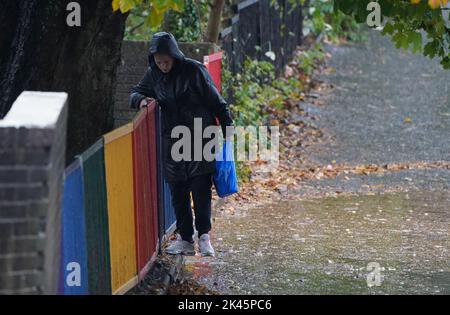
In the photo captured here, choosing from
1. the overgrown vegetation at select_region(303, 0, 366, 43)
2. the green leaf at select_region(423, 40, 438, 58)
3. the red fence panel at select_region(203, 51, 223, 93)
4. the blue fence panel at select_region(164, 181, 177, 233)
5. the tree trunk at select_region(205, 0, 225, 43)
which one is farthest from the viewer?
the overgrown vegetation at select_region(303, 0, 366, 43)

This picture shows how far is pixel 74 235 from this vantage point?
602 centimetres

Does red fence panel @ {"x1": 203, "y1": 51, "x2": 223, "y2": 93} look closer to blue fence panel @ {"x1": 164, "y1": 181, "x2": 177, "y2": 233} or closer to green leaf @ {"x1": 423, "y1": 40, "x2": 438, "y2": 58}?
blue fence panel @ {"x1": 164, "y1": 181, "x2": 177, "y2": 233}

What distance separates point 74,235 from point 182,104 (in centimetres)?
271

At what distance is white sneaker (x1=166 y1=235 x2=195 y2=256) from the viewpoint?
354 inches

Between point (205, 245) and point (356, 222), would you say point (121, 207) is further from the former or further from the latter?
point (356, 222)

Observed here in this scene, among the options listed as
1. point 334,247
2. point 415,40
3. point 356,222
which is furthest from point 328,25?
point 415,40

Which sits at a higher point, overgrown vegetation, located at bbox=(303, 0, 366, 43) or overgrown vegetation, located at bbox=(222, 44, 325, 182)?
overgrown vegetation, located at bbox=(303, 0, 366, 43)

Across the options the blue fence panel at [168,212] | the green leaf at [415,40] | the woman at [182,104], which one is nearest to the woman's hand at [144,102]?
the woman at [182,104]

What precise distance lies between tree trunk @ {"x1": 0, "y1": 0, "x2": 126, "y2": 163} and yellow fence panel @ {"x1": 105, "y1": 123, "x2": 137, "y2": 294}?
3.82 ft

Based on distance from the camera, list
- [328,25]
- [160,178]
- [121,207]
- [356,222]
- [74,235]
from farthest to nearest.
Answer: [328,25]
[356,222]
[160,178]
[121,207]
[74,235]

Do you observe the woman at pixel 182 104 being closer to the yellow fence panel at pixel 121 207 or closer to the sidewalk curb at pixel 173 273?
the sidewalk curb at pixel 173 273

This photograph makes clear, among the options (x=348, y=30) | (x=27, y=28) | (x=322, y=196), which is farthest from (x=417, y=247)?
(x=348, y=30)

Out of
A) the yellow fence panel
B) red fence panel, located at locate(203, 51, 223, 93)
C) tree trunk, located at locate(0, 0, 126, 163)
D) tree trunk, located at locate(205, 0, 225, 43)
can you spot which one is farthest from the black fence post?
tree trunk, located at locate(205, 0, 225, 43)
